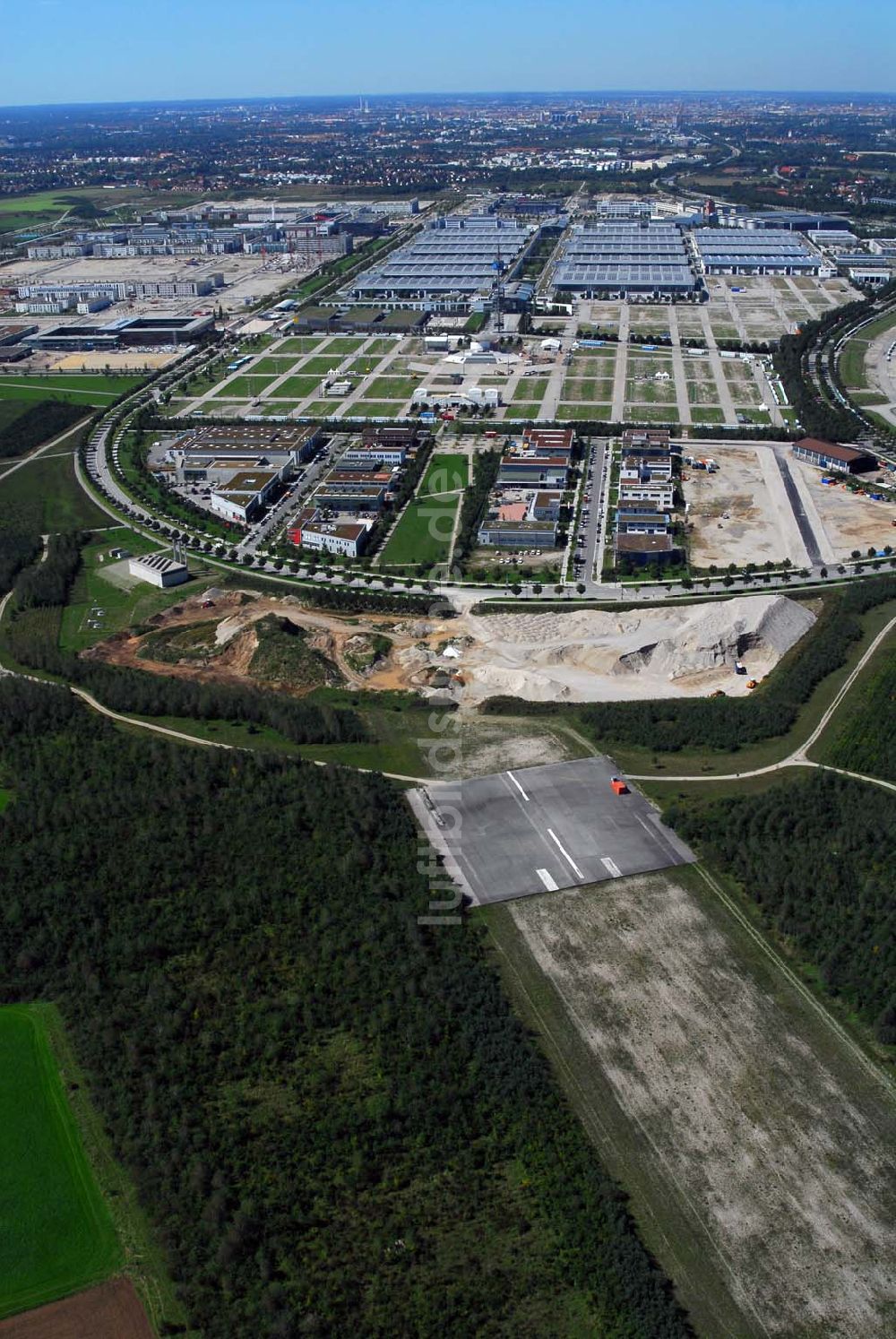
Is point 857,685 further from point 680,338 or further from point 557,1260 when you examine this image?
point 680,338

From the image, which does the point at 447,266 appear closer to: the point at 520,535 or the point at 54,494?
the point at 54,494

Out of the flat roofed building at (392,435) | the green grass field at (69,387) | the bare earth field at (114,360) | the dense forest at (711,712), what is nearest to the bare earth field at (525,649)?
the dense forest at (711,712)

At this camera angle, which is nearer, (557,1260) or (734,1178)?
(557,1260)

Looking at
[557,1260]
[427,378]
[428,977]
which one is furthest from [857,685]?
[427,378]

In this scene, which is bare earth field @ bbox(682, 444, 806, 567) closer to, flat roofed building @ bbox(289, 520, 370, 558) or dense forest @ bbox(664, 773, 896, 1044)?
flat roofed building @ bbox(289, 520, 370, 558)

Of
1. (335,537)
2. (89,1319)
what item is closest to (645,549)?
(335,537)

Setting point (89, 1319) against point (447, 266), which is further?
point (447, 266)

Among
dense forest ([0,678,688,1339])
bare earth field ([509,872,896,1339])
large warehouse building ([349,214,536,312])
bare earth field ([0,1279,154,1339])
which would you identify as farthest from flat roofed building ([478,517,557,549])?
large warehouse building ([349,214,536,312])
